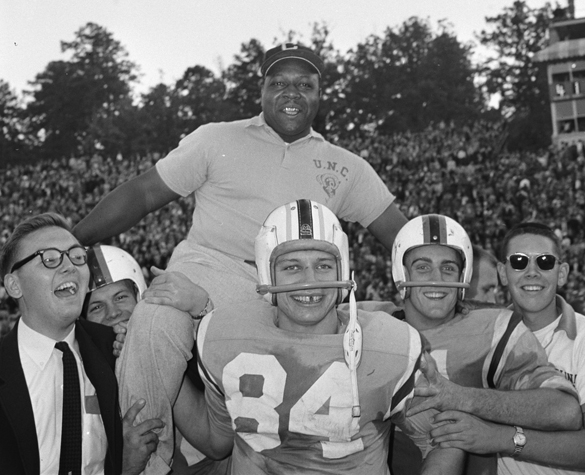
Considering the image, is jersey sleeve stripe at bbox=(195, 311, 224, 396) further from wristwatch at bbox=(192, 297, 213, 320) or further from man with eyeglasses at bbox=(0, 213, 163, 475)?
man with eyeglasses at bbox=(0, 213, 163, 475)

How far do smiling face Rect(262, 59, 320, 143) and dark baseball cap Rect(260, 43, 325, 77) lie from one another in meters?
0.03

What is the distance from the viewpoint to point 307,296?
12.0ft

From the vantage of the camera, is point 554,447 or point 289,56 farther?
point 289,56

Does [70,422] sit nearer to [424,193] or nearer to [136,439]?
[136,439]

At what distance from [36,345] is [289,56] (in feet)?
7.33

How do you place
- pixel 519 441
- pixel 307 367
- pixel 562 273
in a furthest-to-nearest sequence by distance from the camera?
pixel 562 273
pixel 519 441
pixel 307 367

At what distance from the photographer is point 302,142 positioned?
15.9 ft

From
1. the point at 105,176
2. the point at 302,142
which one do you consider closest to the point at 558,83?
the point at 105,176

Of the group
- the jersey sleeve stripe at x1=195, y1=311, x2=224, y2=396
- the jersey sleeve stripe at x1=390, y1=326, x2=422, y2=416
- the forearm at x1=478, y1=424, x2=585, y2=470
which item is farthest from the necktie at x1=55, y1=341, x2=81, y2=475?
the forearm at x1=478, y1=424, x2=585, y2=470

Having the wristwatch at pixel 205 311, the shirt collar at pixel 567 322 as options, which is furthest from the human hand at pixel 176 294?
the shirt collar at pixel 567 322

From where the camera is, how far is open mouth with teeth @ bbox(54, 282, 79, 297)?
379cm

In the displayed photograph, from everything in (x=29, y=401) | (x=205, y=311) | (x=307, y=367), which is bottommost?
(x=29, y=401)

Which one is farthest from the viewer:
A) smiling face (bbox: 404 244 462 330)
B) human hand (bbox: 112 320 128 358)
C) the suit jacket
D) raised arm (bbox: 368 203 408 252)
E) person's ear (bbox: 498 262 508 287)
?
raised arm (bbox: 368 203 408 252)

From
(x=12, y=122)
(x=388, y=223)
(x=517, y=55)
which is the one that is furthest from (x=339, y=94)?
(x=388, y=223)
